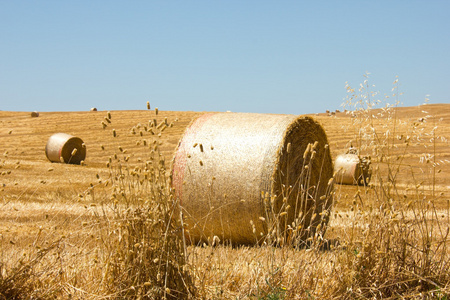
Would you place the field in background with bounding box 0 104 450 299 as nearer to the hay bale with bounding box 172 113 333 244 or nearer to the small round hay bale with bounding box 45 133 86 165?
the hay bale with bounding box 172 113 333 244

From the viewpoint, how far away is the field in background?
4.06m

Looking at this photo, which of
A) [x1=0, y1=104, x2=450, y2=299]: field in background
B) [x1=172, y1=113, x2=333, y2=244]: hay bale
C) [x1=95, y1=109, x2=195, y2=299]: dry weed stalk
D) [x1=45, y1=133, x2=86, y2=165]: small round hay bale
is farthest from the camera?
[x1=45, y1=133, x2=86, y2=165]: small round hay bale

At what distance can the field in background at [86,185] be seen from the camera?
406 cm

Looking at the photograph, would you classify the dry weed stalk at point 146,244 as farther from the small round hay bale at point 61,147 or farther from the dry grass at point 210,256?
the small round hay bale at point 61,147

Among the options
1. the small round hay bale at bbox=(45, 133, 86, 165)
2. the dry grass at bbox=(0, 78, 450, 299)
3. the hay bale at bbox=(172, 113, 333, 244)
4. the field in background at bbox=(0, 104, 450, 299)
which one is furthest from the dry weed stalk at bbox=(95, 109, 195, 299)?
the small round hay bale at bbox=(45, 133, 86, 165)

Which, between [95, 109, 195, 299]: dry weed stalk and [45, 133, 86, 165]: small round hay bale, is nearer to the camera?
[95, 109, 195, 299]: dry weed stalk

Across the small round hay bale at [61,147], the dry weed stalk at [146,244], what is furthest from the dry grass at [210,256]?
the small round hay bale at [61,147]

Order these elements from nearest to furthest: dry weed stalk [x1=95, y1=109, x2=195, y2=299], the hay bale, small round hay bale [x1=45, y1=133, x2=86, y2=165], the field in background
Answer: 1. dry weed stalk [x1=95, y1=109, x2=195, y2=299]
2. the field in background
3. the hay bale
4. small round hay bale [x1=45, y1=133, x2=86, y2=165]

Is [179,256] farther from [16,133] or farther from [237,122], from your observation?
[16,133]

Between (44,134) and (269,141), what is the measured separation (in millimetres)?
24309

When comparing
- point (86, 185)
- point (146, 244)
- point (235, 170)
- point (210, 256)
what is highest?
point (235, 170)

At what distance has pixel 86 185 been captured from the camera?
12.0 metres

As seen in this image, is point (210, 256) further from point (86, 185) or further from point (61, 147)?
point (61, 147)

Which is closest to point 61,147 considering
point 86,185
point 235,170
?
point 86,185
